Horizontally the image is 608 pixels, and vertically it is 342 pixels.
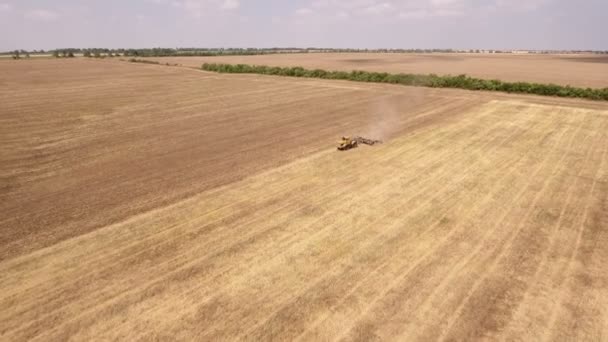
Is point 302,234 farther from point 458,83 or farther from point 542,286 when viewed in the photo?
point 458,83

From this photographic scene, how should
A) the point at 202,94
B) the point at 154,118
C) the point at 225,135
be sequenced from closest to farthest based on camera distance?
the point at 225,135 → the point at 154,118 → the point at 202,94

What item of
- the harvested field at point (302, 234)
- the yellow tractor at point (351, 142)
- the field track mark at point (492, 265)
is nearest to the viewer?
the field track mark at point (492, 265)

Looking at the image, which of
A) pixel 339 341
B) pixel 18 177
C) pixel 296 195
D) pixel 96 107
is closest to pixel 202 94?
pixel 96 107

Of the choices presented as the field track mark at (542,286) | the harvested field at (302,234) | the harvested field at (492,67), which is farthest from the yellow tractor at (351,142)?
the harvested field at (492,67)

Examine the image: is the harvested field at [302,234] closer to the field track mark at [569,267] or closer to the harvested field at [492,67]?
the field track mark at [569,267]

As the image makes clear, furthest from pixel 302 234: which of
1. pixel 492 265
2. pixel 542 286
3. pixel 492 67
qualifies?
pixel 492 67

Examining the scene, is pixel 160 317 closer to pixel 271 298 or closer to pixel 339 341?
pixel 271 298
